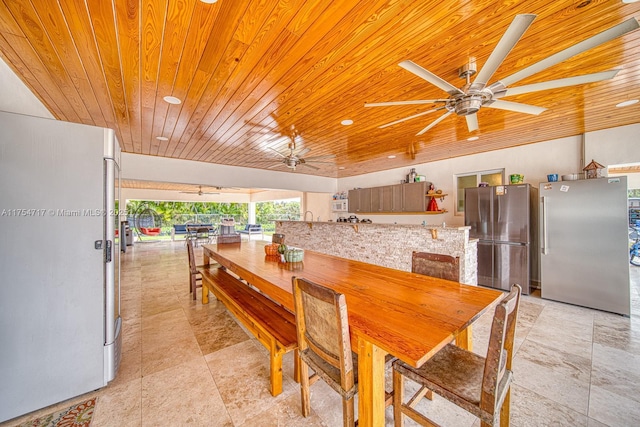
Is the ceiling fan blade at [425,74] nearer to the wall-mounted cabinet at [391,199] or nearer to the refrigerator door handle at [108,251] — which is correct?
the refrigerator door handle at [108,251]

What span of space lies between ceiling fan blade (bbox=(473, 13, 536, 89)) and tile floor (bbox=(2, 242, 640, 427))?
222 cm

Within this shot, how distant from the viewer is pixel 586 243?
3379 mm

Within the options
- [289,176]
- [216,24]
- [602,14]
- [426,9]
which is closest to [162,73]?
[216,24]

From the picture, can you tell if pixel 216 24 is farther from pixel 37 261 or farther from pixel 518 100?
pixel 518 100

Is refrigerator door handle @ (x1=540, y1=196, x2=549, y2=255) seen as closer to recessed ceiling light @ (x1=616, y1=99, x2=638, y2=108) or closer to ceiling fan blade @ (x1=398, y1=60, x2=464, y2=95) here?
recessed ceiling light @ (x1=616, y1=99, x2=638, y2=108)

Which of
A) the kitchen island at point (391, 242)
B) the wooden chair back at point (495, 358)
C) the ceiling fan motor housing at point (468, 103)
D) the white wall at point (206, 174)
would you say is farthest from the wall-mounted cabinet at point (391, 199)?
the wooden chair back at point (495, 358)

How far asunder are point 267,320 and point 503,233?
4129mm

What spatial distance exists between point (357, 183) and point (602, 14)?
611 cm

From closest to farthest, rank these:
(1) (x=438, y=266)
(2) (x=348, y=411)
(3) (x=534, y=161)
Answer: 1. (2) (x=348, y=411)
2. (1) (x=438, y=266)
3. (3) (x=534, y=161)

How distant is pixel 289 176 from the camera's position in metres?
7.02

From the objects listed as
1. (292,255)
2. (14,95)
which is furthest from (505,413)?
(14,95)

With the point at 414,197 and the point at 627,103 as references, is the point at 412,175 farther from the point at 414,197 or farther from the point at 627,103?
the point at 627,103

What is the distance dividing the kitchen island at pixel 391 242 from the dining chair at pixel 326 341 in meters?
2.73

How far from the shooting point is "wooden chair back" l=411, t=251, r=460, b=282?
2012mm
